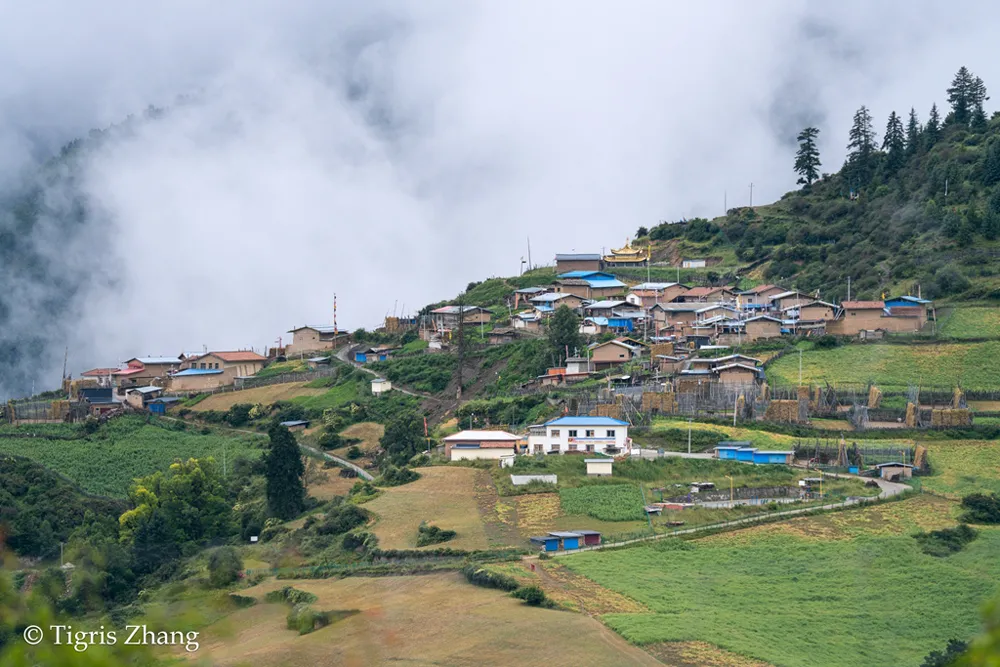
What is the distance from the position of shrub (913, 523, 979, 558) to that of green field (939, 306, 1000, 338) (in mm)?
18706

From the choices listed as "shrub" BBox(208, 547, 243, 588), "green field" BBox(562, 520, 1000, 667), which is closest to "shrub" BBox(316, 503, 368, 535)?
"shrub" BBox(208, 547, 243, 588)

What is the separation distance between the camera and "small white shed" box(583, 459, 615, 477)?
120ft

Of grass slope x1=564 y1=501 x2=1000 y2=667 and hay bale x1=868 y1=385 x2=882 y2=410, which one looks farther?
hay bale x1=868 y1=385 x2=882 y2=410

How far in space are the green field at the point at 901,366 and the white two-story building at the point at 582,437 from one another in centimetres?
830

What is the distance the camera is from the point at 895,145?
70875mm

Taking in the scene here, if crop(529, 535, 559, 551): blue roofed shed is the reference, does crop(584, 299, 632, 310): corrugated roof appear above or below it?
above

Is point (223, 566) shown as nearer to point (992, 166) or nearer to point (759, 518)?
point (759, 518)

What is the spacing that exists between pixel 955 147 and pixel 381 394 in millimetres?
35847

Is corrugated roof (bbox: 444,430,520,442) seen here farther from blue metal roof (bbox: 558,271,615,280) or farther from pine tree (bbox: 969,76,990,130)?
pine tree (bbox: 969,76,990,130)

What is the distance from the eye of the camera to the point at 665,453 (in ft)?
128

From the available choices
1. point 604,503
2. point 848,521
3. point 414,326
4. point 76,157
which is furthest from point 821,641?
point 76,157

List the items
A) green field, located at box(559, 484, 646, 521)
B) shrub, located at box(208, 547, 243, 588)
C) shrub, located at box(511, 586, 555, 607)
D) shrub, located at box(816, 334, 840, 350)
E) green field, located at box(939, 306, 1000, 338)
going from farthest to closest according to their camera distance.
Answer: shrub, located at box(816, 334, 840, 350) < green field, located at box(939, 306, 1000, 338) < green field, located at box(559, 484, 646, 521) < shrub, located at box(208, 547, 243, 588) < shrub, located at box(511, 586, 555, 607)

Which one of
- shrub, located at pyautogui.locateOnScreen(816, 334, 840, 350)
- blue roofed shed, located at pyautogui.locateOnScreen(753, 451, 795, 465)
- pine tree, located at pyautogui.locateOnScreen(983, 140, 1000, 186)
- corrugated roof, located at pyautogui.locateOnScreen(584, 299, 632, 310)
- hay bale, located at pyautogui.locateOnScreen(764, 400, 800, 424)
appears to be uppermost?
pine tree, located at pyautogui.locateOnScreen(983, 140, 1000, 186)

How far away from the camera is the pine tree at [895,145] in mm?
70438
